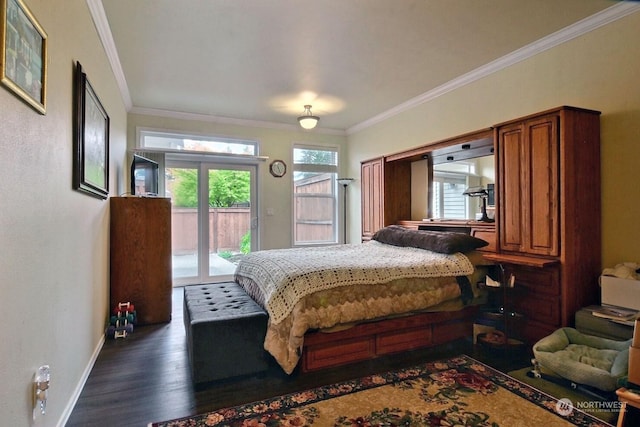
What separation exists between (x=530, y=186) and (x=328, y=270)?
1.87 meters

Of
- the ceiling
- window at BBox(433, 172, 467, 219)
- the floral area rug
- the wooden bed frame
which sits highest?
the ceiling

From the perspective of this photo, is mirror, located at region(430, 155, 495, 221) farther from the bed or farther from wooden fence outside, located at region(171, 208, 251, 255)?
wooden fence outside, located at region(171, 208, 251, 255)

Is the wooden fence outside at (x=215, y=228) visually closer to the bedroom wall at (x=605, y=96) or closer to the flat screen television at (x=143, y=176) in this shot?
the flat screen television at (x=143, y=176)

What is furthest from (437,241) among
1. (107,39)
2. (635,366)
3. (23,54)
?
(107,39)

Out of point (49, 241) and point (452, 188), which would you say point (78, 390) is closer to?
point (49, 241)

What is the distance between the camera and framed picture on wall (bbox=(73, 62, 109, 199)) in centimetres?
206

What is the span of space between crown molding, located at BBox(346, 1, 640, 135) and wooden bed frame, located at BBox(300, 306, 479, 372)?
248 centimetres

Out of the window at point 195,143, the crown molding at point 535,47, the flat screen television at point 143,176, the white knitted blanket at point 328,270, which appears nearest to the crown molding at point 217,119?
the window at point 195,143

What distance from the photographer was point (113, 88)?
3619 millimetres

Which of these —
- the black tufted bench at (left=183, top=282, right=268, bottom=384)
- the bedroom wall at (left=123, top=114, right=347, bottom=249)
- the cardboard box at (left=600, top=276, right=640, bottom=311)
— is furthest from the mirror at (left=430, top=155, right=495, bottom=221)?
the black tufted bench at (left=183, top=282, right=268, bottom=384)

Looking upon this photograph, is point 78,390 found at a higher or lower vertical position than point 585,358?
lower

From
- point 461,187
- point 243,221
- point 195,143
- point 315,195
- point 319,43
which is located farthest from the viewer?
point 315,195

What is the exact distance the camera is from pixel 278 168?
6.00m

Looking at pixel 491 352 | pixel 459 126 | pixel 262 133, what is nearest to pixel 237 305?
pixel 491 352
